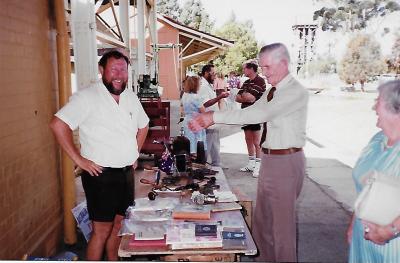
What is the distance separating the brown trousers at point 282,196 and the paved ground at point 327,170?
419mm

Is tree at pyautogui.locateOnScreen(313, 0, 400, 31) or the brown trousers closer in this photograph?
the brown trousers

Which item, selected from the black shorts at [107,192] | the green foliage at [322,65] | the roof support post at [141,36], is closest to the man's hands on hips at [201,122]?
the black shorts at [107,192]

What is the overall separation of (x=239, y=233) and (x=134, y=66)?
5084mm

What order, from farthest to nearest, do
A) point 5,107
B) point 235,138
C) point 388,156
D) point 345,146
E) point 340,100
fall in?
point 235,138
point 345,146
point 340,100
point 5,107
point 388,156

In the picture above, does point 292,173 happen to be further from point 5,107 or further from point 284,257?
point 5,107

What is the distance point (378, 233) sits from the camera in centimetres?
169

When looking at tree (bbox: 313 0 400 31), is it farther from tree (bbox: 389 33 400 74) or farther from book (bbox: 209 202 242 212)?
book (bbox: 209 202 242 212)

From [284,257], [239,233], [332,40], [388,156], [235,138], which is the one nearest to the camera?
[388,156]

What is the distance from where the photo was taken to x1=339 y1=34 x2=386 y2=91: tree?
8.66ft

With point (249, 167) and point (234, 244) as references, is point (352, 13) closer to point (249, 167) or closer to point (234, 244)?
point (234, 244)

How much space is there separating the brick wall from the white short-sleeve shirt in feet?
1.20

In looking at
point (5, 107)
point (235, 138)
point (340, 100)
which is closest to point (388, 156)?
point (340, 100)

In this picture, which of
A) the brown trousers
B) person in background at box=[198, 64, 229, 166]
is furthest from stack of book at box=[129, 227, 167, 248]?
person in background at box=[198, 64, 229, 166]

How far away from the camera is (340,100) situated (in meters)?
3.32
